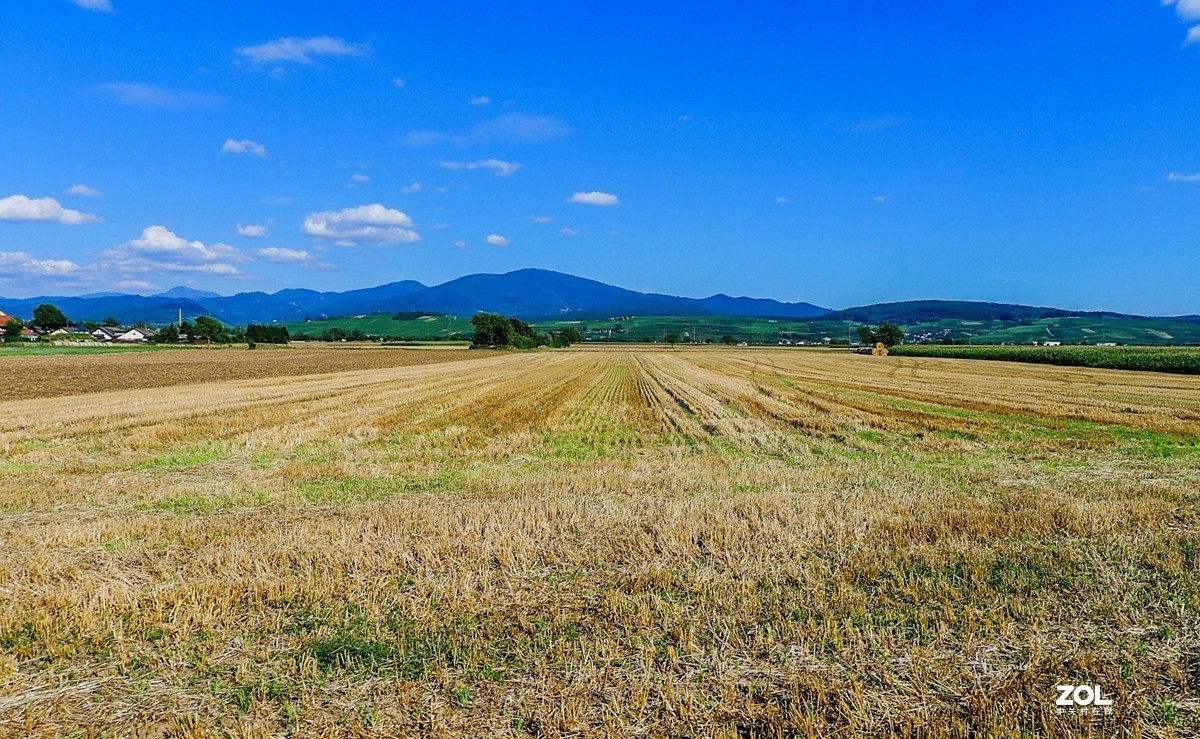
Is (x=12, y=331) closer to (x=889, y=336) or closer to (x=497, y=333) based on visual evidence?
(x=497, y=333)

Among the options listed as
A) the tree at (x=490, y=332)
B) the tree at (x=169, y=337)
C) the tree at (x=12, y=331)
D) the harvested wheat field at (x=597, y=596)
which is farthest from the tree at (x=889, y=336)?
the tree at (x=12, y=331)

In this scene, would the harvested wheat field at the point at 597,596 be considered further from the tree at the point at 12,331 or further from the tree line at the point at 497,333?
the tree at the point at 12,331

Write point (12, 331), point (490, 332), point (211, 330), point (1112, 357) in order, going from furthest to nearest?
point (211, 330)
point (490, 332)
point (12, 331)
point (1112, 357)

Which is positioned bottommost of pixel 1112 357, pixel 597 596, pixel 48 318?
pixel 1112 357

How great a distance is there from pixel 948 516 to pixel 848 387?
28.7 meters

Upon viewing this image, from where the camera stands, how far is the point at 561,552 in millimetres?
7367

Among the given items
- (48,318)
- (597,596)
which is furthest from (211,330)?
(597,596)

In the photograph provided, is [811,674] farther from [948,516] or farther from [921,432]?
[921,432]

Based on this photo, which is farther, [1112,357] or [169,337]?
[169,337]

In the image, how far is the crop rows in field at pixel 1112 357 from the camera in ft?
157

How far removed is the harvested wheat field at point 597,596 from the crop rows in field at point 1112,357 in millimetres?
45535

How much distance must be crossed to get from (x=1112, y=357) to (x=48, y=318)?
196 meters

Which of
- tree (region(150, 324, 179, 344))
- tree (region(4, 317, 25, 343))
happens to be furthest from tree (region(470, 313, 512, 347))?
tree (region(4, 317, 25, 343))

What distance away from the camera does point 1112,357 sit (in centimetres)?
5631
